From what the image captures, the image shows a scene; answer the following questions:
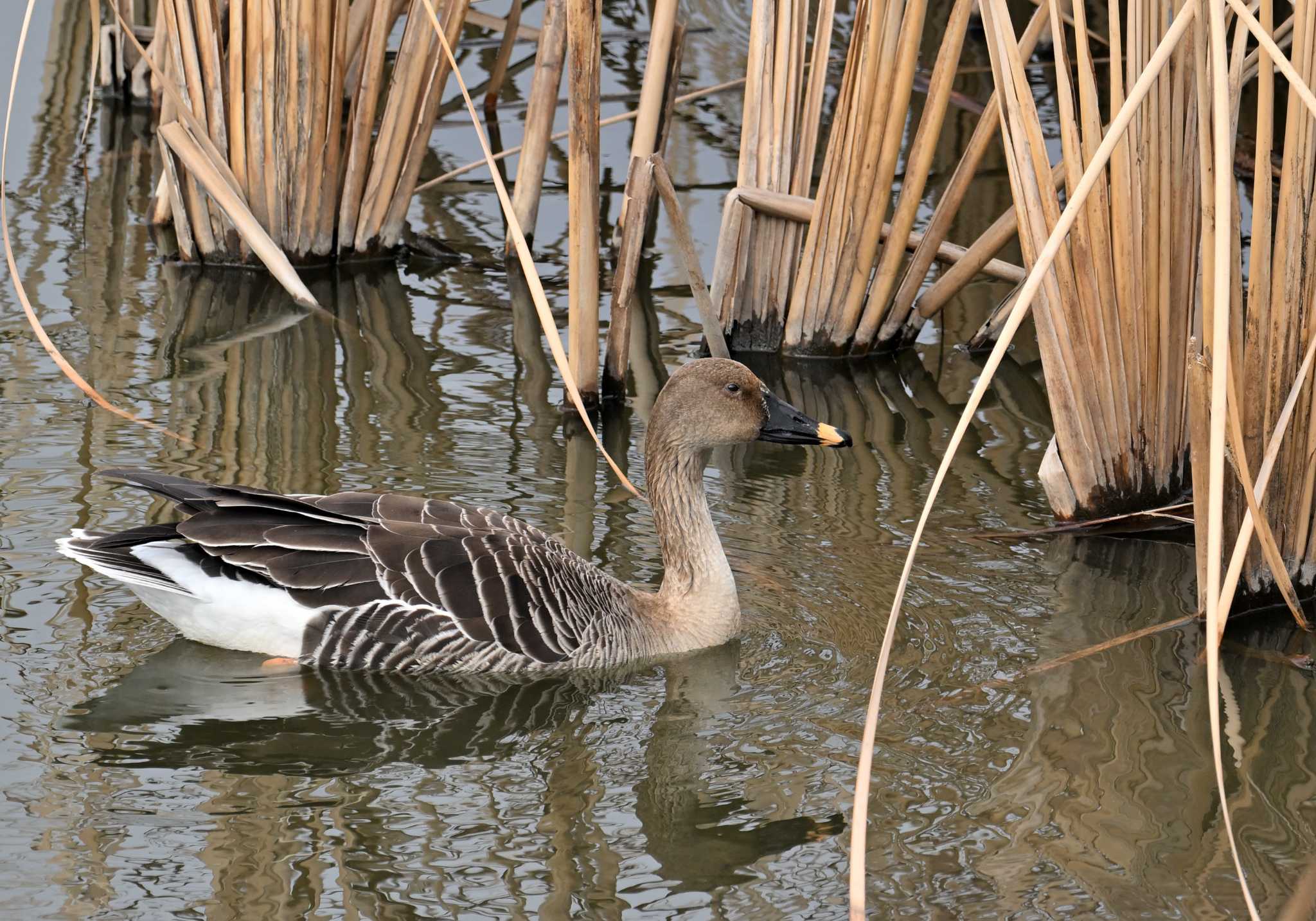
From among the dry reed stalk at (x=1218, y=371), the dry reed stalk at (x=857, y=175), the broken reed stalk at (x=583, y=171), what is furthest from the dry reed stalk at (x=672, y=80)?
the dry reed stalk at (x=1218, y=371)

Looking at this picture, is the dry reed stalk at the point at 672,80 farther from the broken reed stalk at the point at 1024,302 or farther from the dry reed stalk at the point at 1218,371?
the broken reed stalk at the point at 1024,302

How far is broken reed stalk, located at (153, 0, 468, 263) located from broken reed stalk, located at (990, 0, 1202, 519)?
12.3ft

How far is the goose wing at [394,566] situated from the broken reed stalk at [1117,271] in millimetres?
2309

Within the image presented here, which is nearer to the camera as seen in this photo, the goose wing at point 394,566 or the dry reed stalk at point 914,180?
the goose wing at point 394,566

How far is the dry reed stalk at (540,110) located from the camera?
9.60 m

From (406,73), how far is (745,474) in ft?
11.0

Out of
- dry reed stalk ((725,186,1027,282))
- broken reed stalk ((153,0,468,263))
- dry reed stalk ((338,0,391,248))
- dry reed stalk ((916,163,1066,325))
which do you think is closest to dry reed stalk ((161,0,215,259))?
broken reed stalk ((153,0,468,263))

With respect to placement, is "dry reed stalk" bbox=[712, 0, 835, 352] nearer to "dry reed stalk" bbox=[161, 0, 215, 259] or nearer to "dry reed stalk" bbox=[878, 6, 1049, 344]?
"dry reed stalk" bbox=[878, 6, 1049, 344]

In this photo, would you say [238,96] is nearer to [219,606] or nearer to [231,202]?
[231,202]

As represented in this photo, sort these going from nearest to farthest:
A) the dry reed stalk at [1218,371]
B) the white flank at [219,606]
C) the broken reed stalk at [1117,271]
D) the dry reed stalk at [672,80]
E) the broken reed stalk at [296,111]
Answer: the dry reed stalk at [1218,371] → the white flank at [219,606] → the broken reed stalk at [1117,271] → the broken reed stalk at [296,111] → the dry reed stalk at [672,80]

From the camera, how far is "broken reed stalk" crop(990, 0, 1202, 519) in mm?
6457

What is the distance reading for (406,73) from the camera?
9.67 m

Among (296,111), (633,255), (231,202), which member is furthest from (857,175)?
(231,202)

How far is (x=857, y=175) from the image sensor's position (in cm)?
859
